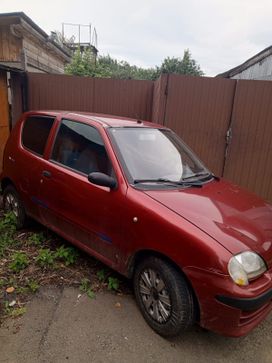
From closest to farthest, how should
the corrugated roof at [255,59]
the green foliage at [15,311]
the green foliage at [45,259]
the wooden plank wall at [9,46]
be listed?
the green foliage at [15,311] → the green foliage at [45,259] → the wooden plank wall at [9,46] → the corrugated roof at [255,59]

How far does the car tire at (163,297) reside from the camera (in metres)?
2.29

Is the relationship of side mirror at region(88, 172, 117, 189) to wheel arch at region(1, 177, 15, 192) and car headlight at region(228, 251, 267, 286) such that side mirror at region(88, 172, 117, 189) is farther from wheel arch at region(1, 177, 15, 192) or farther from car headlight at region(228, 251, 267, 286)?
wheel arch at region(1, 177, 15, 192)

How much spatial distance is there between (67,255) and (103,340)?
1.26 meters

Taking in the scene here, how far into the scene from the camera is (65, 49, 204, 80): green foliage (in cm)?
1130

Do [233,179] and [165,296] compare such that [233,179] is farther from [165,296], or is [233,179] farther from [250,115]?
[165,296]

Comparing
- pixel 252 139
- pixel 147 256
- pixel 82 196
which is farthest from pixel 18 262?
pixel 252 139

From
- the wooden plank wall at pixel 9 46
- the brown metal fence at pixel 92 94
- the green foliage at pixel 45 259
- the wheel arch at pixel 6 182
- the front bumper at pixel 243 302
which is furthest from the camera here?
the wooden plank wall at pixel 9 46

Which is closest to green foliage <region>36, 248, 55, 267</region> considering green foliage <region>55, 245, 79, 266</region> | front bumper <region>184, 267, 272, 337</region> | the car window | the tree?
green foliage <region>55, 245, 79, 266</region>

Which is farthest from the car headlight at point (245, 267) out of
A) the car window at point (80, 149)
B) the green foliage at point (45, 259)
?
the green foliage at point (45, 259)

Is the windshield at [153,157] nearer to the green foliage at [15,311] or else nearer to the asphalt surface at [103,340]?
the asphalt surface at [103,340]

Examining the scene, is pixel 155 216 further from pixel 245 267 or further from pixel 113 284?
pixel 113 284

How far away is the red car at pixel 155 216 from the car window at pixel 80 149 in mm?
12

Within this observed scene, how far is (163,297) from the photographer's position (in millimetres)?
2443

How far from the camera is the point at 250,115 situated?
5457 mm
